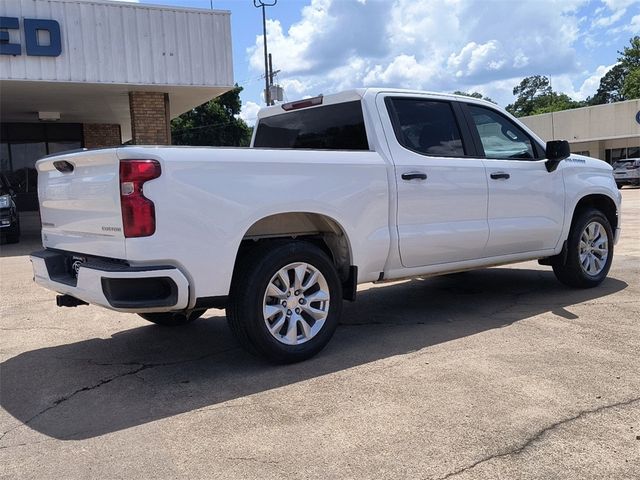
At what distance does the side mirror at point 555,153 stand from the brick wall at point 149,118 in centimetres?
959

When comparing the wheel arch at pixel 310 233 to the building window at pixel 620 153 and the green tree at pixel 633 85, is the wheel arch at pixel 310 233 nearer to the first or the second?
the building window at pixel 620 153

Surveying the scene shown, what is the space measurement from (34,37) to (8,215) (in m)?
3.74

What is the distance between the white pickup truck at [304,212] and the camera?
3.76m

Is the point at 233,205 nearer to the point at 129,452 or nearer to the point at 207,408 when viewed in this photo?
the point at 207,408

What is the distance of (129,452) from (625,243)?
31.2ft

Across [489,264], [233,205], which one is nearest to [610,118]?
[489,264]

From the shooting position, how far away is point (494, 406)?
3545mm

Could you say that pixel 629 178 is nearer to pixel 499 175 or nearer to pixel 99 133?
pixel 99 133

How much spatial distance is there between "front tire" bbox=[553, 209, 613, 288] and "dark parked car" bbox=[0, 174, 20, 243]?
11.1 meters

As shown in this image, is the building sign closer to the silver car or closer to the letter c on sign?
the letter c on sign

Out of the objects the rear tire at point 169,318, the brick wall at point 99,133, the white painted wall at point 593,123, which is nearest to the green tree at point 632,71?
the white painted wall at point 593,123

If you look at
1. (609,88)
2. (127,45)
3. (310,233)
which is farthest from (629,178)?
(609,88)

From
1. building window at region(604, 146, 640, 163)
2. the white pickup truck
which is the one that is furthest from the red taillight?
building window at region(604, 146, 640, 163)

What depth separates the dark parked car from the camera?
12.8m
